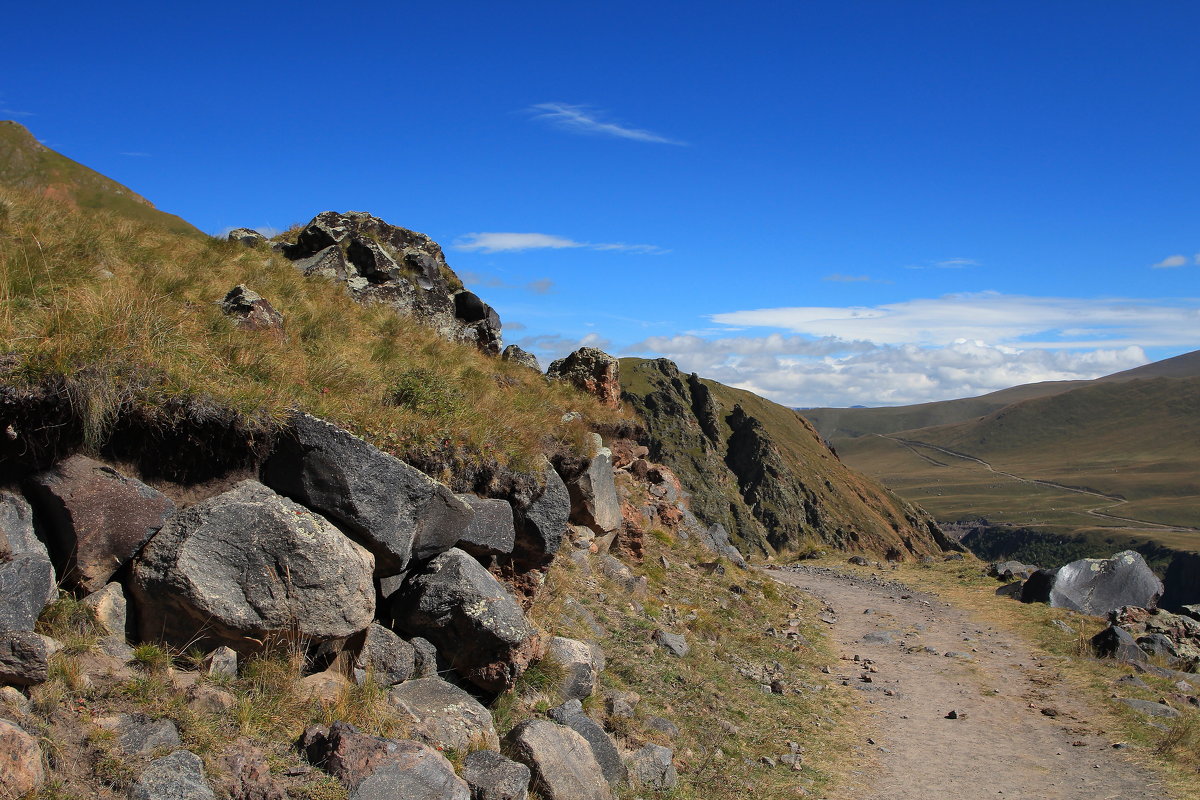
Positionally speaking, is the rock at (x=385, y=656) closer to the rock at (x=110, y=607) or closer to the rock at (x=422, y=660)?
the rock at (x=422, y=660)

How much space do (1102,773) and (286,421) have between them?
39.3ft

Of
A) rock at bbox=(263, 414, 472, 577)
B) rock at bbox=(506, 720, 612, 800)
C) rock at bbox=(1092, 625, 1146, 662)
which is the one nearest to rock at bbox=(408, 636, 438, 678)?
rock at bbox=(263, 414, 472, 577)

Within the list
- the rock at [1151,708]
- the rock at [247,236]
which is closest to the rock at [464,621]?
the rock at [1151,708]

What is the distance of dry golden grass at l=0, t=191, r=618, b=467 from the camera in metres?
6.90

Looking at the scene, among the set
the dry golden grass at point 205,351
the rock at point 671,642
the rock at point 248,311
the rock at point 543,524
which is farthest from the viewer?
the rock at point 671,642

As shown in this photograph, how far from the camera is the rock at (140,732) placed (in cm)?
529

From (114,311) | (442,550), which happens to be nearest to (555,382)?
(442,550)

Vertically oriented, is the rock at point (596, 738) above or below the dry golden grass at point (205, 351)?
below

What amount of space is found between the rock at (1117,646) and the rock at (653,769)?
43.3 ft

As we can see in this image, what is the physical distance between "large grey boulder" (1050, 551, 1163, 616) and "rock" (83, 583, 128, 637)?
78.0 feet

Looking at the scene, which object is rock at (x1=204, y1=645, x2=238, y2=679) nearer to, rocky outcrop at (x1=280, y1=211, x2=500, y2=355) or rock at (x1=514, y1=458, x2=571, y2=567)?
rock at (x1=514, y1=458, x2=571, y2=567)

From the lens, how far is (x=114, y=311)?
754cm

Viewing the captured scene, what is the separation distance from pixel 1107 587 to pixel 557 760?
2164 centimetres

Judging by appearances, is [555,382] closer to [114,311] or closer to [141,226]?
[141,226]
